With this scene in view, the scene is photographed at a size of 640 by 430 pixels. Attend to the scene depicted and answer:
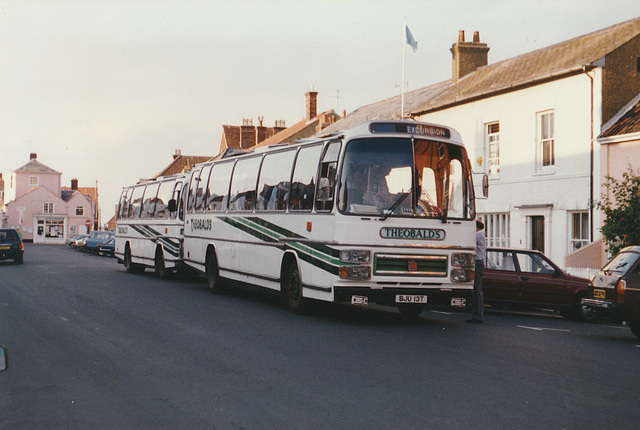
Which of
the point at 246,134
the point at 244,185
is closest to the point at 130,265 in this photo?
the point at 244,185

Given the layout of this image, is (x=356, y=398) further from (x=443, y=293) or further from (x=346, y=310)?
(x=346, y=310)

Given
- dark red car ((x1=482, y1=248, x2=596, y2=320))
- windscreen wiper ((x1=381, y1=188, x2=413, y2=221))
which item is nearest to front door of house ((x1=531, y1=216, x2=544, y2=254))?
dark red car ((x1=482, y1=248, x2=596, y2=320))

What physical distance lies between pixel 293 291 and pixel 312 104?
188 feet

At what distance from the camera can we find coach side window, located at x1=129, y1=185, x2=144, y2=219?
28547 millimetres

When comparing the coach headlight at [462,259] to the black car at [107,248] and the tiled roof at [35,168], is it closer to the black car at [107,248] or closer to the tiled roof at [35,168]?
the black car at [107,248]

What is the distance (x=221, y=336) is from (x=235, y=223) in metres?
7.11

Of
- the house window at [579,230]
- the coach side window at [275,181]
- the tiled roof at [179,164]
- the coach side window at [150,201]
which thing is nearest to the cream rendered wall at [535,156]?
the house window at [579,230]

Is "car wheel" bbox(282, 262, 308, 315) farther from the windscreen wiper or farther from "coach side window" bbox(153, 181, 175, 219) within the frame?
"coach side window" bbox(153, 181, 175, 219)

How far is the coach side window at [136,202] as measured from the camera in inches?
1124

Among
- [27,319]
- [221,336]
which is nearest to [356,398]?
[221,336]

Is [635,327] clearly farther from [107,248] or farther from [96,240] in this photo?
[96,240]

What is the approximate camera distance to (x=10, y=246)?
35.8 metres

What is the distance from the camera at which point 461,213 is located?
13.6 metres

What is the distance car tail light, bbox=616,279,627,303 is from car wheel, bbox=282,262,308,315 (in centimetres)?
532
